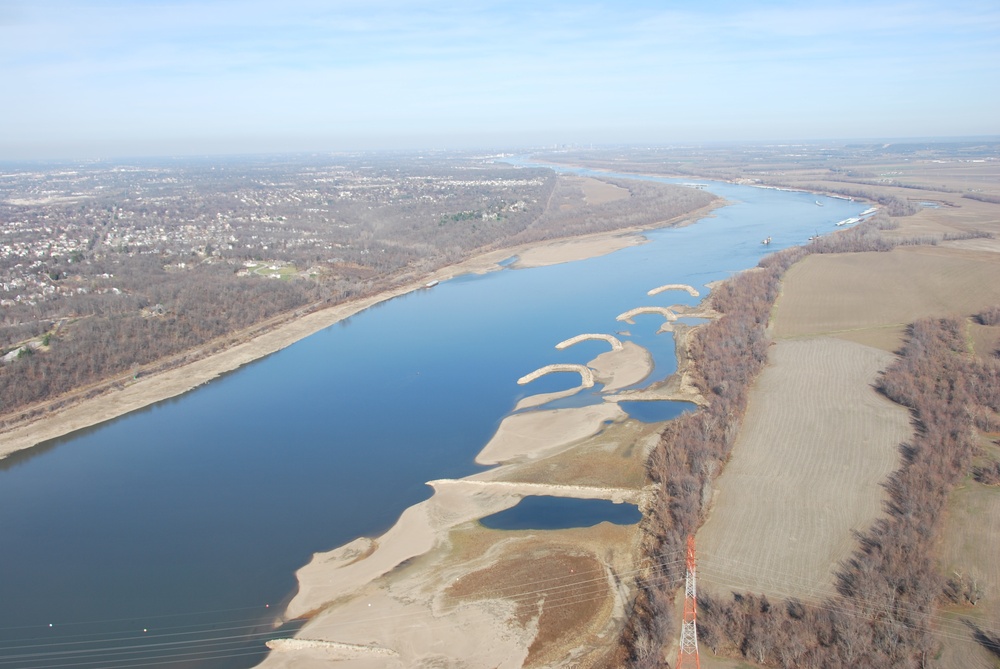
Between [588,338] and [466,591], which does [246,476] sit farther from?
[588,338]

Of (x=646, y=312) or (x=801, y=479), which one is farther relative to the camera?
(x=646, y=312)

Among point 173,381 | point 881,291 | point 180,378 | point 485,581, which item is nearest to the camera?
point 485,581

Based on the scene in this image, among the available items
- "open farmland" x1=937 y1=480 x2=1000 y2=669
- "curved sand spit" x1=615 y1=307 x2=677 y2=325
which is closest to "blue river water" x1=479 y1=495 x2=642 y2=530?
"open farmland" x1=937 y1=480 x2=1000 y2=669

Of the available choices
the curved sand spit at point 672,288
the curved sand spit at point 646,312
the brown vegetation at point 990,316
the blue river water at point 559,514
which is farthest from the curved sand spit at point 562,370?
the brown vegetation at point 990,316

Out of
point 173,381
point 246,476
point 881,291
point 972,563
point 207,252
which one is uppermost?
point 207,252

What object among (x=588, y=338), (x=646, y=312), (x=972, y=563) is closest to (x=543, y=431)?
(x=588, y=338)

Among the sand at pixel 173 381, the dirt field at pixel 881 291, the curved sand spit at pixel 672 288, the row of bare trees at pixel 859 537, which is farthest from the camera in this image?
the curved sand spit at pixel 672 288

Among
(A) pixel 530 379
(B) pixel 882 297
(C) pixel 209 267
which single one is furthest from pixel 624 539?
(C) pixel 209 267

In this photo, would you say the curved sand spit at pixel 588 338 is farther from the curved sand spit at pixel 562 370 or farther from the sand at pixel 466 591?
the sand at pixel 466 591
